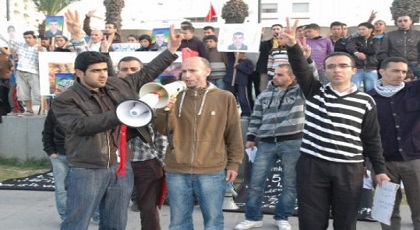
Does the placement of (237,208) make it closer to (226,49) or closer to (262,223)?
(262,223)

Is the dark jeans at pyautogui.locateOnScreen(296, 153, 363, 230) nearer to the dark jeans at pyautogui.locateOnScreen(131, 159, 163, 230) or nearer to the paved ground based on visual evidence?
the dark jeans at pyautogui.locateOnScreen(131, 159, 163, 230)

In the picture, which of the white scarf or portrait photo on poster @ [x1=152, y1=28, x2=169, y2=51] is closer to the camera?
the white scarf

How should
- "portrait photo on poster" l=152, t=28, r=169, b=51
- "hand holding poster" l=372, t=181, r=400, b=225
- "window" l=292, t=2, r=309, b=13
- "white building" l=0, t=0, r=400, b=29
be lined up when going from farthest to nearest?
"window" l=292, t=2, r=309, b=13 < "white building" l=0, t=0, r=400, b=29 < "portrait photo on poster" l=152, t=28, r=169, b=51 < "hand holding poster" l=372, t=181, r=400, b=225

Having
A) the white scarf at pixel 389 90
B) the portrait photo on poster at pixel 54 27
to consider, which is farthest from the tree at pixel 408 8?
the white scarf at pixel 389 90

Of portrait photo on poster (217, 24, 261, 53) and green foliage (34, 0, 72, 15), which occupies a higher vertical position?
green foliage (34, 0, 72, 15)

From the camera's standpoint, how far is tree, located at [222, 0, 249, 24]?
43.5ft

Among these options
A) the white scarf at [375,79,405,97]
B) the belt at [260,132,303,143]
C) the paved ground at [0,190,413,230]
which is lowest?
the paved ground at [0,190,413,230]

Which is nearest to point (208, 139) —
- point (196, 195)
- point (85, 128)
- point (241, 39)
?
point (196, 195)

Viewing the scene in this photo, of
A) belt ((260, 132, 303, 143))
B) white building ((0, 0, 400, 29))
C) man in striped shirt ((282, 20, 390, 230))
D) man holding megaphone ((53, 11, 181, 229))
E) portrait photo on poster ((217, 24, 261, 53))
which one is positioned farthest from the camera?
white building ((0, 0, 400, 29))

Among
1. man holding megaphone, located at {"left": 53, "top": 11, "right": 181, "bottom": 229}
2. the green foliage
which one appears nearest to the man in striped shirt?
man holding megaphone, located at {"left": 53, "top": 11, "right": 181, "bottom": 229}

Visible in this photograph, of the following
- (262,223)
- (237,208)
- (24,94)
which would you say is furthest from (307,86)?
(24,94)

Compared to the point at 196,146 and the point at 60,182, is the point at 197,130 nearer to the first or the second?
the point at 196,146

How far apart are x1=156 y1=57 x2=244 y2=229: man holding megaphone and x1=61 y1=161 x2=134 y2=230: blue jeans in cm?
45

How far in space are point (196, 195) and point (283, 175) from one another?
169cm
